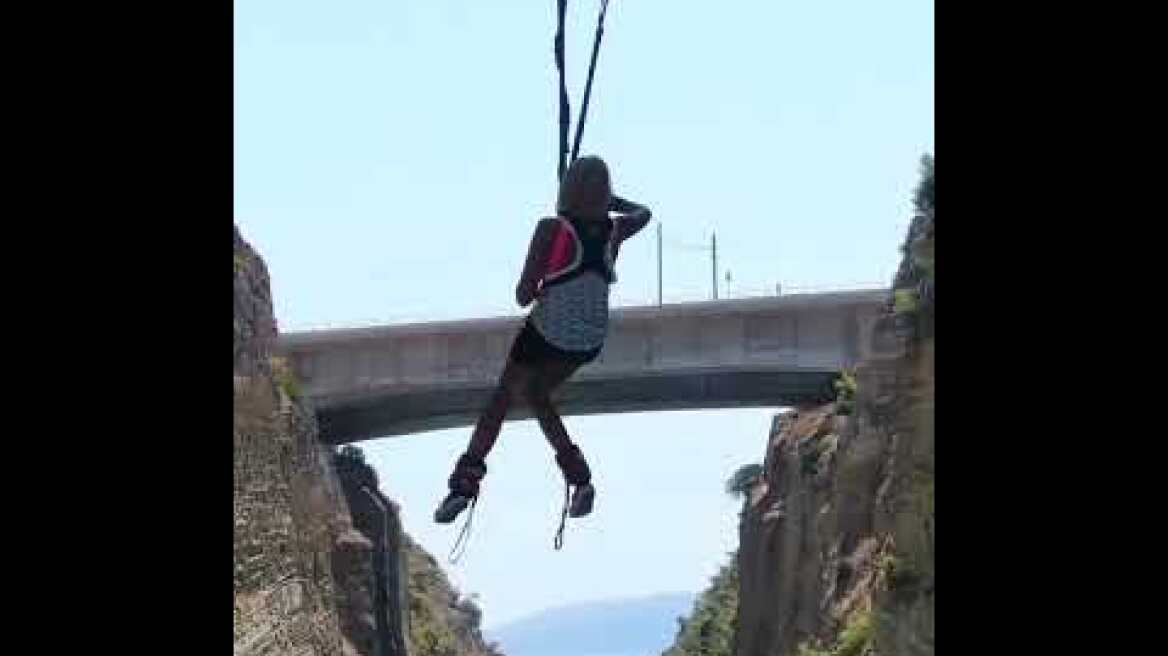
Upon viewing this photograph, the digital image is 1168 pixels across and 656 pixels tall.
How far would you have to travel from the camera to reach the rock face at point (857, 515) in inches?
1019

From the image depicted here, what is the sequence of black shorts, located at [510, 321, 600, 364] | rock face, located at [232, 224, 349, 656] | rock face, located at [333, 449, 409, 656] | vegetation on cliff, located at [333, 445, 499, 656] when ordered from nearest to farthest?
black shorts, located at [510, 321, 600, 364]
rock face, located at [232, 224, 349, 656]
rock face, located at [333, 449, 409, 656]
vegetation on cliff, located at [333, 445, 499, 656]

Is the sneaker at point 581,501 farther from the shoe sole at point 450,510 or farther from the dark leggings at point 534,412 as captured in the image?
the shoe sole at point 450,510

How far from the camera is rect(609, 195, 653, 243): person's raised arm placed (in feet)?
44.8

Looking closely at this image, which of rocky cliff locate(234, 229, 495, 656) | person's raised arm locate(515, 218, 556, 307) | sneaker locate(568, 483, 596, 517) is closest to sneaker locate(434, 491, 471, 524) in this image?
sneaker locate(568, 483, 596, 517)

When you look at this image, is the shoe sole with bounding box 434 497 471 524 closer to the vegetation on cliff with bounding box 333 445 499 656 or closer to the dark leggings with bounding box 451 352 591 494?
the dark leggings with bounding box 451 352 591 494

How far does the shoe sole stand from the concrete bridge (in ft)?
20.2

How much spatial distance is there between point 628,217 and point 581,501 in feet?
5.12

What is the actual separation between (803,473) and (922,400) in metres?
14.3

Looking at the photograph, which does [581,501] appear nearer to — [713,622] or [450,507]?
[450,507]

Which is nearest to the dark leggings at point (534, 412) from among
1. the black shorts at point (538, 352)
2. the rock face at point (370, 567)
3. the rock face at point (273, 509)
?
the black shorts at point (538, 352)

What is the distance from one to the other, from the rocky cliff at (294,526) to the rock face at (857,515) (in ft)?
19.8
